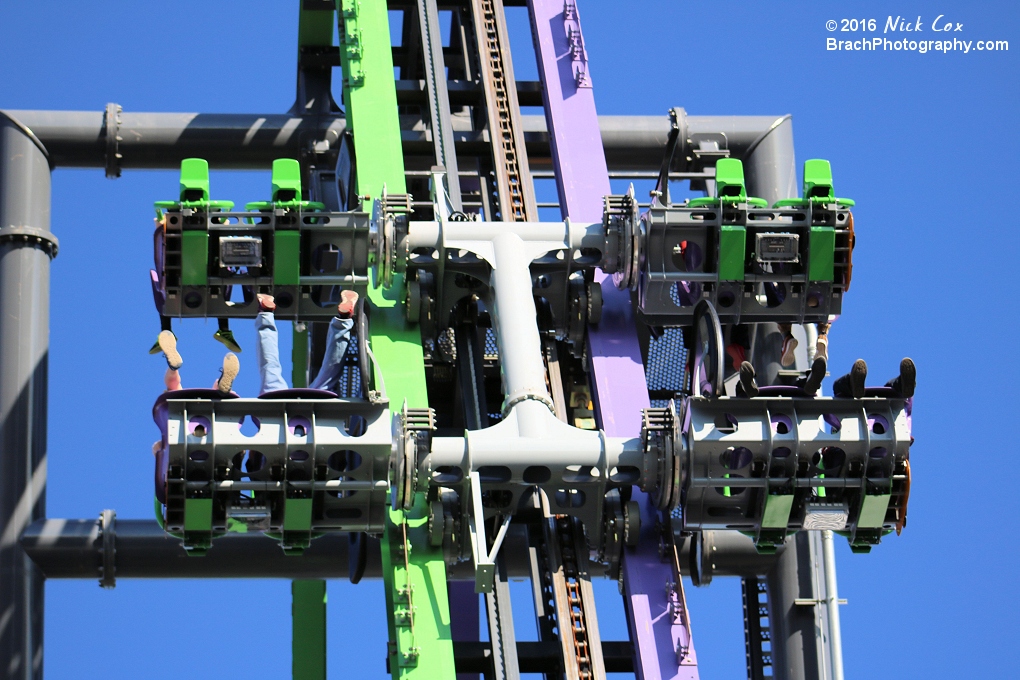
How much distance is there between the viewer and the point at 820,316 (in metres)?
20.3

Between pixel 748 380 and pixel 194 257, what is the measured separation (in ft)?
16.2

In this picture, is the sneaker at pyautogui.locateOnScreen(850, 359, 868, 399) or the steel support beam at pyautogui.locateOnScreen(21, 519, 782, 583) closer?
the sneaker at pyautogui.locateOnScreen(850, 359, 868, 399)

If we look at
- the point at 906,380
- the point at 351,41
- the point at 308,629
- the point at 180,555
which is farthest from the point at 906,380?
the point at 308,629

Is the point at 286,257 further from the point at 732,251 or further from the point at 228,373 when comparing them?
the point at 732,251

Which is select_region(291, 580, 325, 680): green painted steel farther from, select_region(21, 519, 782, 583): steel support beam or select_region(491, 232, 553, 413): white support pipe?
select_region(491, 232, 553, 413): white support pipe

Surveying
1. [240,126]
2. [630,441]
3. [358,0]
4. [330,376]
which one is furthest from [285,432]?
[240,126]

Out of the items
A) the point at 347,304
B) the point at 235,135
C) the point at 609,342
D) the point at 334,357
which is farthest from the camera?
the point at 235,135

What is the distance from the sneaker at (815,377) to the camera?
1841 cm

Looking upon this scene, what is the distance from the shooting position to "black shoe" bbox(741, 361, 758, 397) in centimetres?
1822

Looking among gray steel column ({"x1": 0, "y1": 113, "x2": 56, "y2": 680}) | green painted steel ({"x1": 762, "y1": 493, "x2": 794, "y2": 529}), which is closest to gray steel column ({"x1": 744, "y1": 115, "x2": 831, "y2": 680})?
green painted steel ({"x1": 762, "y1": 493, "x2": 794, "y2": 529})

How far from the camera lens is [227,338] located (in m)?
20.2

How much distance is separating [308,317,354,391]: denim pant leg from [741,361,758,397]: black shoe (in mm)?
3353

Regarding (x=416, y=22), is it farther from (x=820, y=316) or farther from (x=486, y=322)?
(x=820, y=316)

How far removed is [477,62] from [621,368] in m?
5.65
